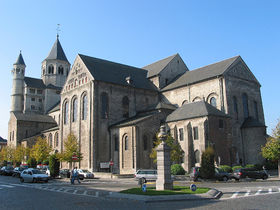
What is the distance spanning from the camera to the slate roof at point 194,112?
123 ft

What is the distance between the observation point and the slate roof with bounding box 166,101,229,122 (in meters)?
37.5

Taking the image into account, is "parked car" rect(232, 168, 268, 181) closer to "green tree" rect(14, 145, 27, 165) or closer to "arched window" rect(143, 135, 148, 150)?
"arched window" rect(143, 135, 148, 150)

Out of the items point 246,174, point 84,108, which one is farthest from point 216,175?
point 84,108

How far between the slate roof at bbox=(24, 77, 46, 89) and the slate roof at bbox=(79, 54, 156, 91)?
3366 cm

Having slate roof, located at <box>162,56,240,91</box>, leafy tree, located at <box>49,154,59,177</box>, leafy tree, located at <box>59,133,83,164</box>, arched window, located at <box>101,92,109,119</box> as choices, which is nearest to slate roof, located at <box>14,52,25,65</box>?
arched window, located at <box>101,92,109,119</box>

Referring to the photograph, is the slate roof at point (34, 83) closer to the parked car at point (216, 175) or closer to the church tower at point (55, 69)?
the church tower at point (55, 69)

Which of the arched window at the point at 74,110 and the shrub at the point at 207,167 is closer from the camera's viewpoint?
the shrub at the point at 207,167

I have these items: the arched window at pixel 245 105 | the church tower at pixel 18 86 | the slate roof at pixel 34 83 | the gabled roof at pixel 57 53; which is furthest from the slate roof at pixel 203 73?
the church tower at pixel 18 86

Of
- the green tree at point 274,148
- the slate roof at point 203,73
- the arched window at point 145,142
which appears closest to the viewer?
the green tree at point 274,148

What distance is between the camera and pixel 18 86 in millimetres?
79000

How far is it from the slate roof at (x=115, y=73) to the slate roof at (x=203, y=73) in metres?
4.70

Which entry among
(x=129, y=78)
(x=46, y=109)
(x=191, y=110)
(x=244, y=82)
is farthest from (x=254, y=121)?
(x=46, y=109)

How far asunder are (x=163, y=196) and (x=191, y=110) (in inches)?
1019

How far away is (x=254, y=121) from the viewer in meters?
Result: 42.7
